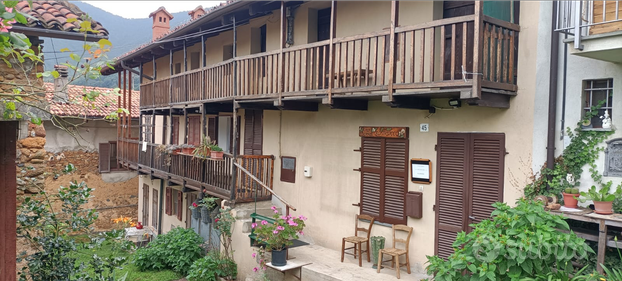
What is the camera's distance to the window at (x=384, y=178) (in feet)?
27.7

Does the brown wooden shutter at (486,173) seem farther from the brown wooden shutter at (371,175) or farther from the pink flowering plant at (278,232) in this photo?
the pink flowering plant at (278,232)

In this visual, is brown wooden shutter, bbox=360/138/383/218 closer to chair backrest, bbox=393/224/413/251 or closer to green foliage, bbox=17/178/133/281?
chair backrest, bbox=393/224/413/251

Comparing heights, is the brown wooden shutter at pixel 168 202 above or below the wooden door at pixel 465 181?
below

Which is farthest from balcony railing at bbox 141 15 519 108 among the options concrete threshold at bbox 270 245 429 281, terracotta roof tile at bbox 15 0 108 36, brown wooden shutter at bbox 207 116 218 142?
terracotta roof tile at bbox 15 0 108 36

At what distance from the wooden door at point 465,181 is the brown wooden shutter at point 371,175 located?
1367 mm

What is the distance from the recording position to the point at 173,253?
1253cm

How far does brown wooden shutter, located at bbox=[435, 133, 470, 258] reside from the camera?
745cm

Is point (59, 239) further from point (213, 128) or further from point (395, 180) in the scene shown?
point (213, 128)

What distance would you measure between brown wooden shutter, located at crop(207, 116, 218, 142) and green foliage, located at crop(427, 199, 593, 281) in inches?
412

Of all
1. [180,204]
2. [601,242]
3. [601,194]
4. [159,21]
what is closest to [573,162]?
[601,194]

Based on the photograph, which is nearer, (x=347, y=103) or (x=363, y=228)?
(x=347, y=103)

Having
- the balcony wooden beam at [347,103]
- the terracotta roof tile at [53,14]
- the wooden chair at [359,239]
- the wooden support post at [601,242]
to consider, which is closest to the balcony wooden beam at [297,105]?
the balcony wooden beam at [347,103]

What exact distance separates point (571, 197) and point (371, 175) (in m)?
3.76

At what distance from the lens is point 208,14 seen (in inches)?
425
